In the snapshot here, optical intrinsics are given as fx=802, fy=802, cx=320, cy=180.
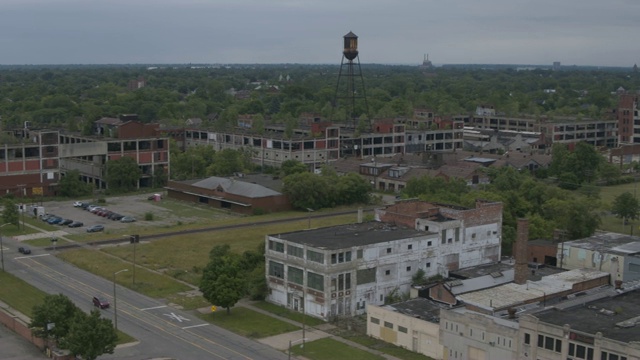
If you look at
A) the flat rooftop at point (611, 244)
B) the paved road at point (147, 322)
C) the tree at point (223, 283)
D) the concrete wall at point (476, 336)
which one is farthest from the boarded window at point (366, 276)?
the flat rooftop at point (611, 244)

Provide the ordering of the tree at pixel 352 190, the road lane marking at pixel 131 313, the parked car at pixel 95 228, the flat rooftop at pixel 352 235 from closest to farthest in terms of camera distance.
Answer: the road lane marking at pixel 131 313 < the flat rooftop at pixel 352 235 < the parked car at pixel 95 228 < the tree at pixel 352 190

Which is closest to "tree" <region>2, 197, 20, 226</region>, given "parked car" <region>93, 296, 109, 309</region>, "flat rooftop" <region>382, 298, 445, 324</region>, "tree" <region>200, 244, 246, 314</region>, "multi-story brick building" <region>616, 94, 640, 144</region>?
"parked car" <region>93, 296, 109, 309</region>

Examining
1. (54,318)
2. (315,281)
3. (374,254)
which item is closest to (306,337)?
(315,281)

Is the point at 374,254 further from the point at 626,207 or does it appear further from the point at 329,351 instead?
the point at 626,207

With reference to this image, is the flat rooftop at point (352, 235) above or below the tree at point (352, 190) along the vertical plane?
above

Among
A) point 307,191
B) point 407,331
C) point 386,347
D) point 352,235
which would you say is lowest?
point 386,347

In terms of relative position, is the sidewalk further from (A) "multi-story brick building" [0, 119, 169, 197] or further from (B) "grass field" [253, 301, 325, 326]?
(A) "multi-story brick building" [0, 119, 169, 197]

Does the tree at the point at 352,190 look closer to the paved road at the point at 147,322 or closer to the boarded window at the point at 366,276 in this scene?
the paved road at the point at 147,322
